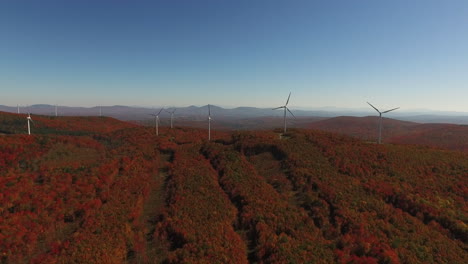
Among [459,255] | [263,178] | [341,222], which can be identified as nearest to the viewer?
[459,255]

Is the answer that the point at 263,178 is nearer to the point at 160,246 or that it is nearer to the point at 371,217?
the point at 371,217

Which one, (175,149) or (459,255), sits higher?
(175,149)

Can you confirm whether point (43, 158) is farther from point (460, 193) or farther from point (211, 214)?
point (460, 193)

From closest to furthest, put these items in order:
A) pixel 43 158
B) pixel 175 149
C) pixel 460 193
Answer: pixel 460 193, pixel 43 158, pixel 175 149

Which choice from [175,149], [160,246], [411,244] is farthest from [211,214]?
[175,149]

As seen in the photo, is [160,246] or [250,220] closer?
[160,246]

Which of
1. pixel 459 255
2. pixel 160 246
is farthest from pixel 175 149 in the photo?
pixel 459 255
